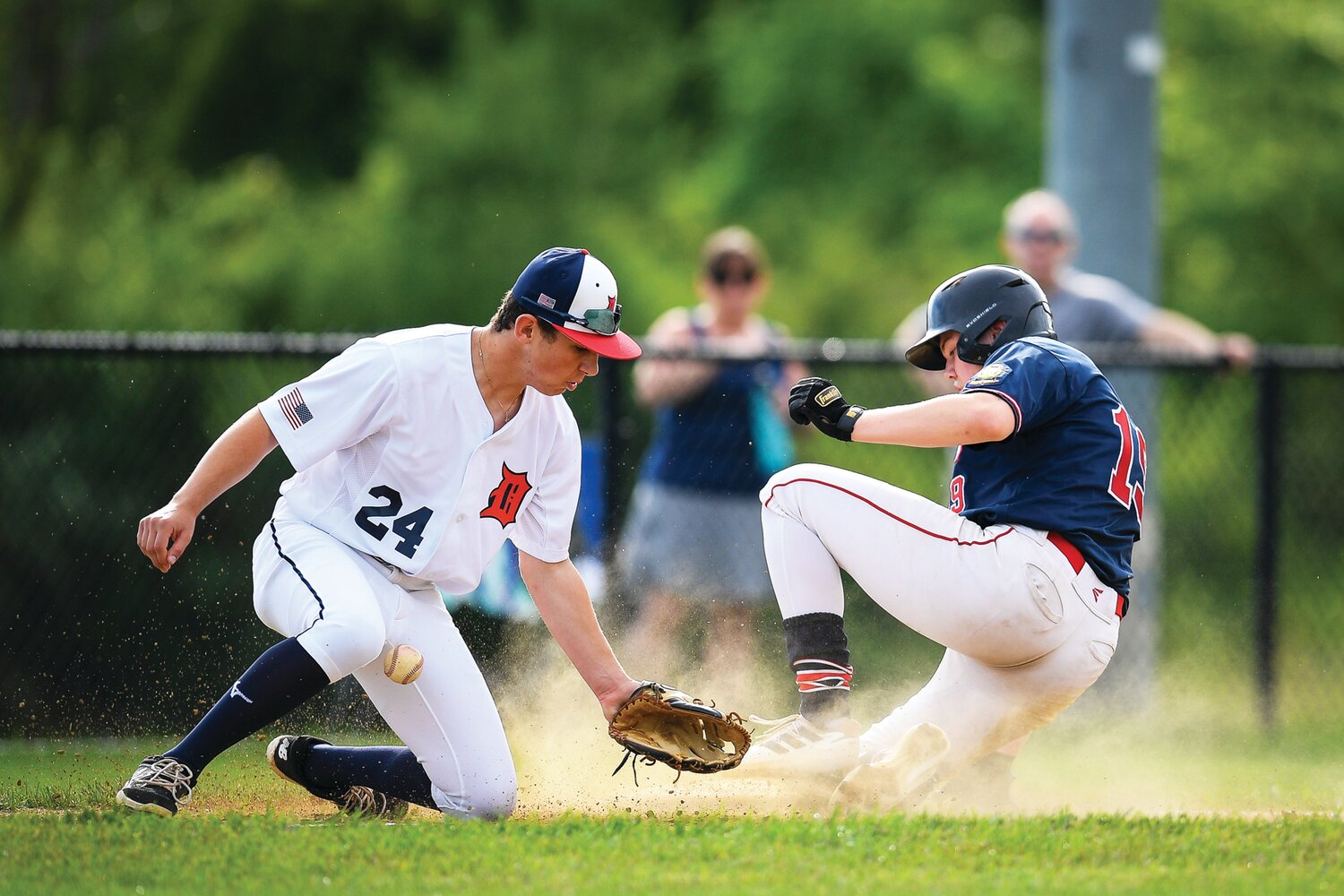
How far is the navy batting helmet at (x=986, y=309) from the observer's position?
487 centimetres

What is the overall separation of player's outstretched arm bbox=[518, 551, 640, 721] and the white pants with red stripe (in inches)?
23.3

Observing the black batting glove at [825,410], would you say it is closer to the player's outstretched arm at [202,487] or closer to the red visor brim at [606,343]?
the red visor brim at [606,343]

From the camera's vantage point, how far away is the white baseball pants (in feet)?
15.3

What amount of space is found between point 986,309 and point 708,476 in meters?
2.59

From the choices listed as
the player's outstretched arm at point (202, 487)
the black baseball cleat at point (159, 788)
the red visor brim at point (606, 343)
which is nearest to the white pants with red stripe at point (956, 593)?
the red visor brim at point (606, 343)

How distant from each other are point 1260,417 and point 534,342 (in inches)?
189

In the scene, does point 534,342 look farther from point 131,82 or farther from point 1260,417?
point 131,82

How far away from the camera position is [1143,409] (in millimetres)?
8016

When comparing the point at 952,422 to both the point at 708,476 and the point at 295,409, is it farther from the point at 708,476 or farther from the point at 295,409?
the point at 708,476

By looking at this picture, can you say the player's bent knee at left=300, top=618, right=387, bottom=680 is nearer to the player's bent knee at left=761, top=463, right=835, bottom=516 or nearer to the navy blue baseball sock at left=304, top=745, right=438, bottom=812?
the navy blue baseball sock at left=304, top=745, right=438, bottom=812

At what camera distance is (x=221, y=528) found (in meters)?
6.81

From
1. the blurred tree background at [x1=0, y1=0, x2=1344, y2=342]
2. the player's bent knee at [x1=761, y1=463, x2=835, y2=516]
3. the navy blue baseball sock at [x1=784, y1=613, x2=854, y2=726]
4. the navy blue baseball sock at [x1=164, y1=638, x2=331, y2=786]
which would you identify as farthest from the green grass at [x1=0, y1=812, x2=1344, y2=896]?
the blurred tree background at [x1=0, y1=0, x2=1344, y2=342]

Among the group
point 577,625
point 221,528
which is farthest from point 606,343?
point 221,528

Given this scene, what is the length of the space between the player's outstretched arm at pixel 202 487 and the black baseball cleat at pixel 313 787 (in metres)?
0.77
